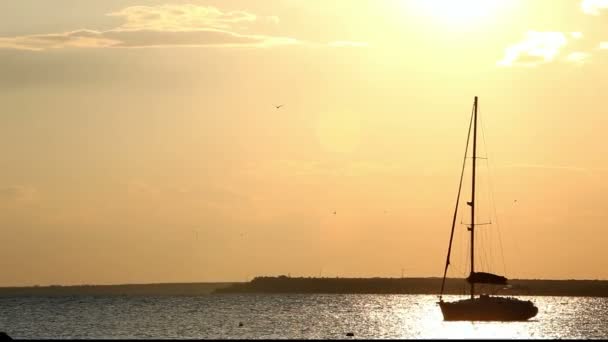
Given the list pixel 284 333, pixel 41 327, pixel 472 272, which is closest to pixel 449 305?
pixel 472 272

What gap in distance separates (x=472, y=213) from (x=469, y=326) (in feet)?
45.5

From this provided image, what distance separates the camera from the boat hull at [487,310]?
11281cm

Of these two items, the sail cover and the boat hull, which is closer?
the boat hull

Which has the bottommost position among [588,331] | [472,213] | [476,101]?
[588,331]

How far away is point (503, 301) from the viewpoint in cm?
11512

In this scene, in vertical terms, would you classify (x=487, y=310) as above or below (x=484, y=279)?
below

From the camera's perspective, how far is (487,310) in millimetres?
112688

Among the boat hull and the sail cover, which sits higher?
the sail cover

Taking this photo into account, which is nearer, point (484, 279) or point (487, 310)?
point (487, 310)

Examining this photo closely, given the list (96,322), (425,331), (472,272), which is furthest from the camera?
(96,322)

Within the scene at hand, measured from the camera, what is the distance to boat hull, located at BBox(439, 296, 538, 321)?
112812 millimetres

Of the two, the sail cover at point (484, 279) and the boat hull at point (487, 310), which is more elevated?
the sail cover at point (484, 279)

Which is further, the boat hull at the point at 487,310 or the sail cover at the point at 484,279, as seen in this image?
the sail cover at the point at 484,279

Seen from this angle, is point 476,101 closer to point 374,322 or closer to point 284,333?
point 284,333
